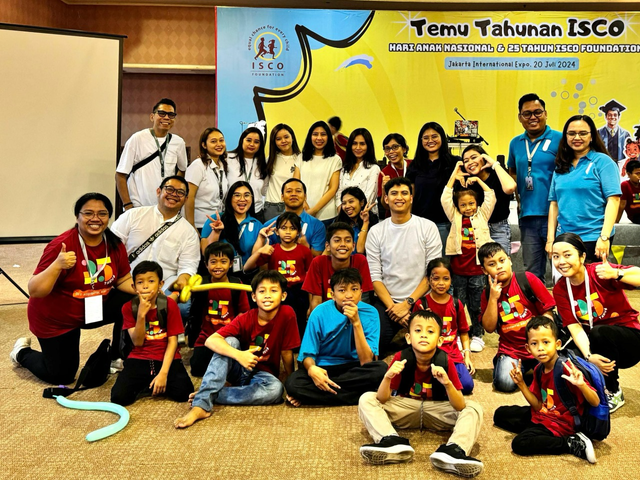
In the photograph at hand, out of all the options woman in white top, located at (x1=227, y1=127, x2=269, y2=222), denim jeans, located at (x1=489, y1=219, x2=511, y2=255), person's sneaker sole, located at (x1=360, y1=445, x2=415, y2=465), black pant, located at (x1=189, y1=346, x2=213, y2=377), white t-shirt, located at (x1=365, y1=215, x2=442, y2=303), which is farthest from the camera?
woman in white top, located at (x1=227, y1=127, x2=269, y2=222)

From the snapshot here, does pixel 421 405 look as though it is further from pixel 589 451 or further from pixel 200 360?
pixel 200 360

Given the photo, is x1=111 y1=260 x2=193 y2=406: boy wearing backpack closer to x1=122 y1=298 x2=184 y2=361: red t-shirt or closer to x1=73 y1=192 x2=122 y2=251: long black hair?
x1=122 y1=298 x2=184 y2=361: red t-shirt

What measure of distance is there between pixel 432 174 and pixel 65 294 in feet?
7.65

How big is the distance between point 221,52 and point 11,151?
8.67 ft

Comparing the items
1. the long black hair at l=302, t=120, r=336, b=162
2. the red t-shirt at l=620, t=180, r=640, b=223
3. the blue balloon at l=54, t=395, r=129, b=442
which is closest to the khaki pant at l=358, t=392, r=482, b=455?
the blue balloon at l=54, t=395, r=129, b=442

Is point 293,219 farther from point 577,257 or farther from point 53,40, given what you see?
point 53,40

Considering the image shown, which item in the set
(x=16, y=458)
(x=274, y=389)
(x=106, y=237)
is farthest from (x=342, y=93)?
(x=16, y=458)

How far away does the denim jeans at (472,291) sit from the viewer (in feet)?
11.8

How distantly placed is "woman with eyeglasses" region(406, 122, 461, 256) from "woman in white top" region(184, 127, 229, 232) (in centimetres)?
133

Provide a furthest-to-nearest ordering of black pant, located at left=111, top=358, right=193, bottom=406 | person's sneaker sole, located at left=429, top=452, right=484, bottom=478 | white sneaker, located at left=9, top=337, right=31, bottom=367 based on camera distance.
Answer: white sneaker, located at left=9, top=337, right=31, bottom=367 → black pant, located at left=111, top=358, right=193, bottom=406 → person's sneaker sole, located at left=429, top=452, right=484, bottom=478

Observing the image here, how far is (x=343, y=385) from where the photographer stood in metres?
2.66

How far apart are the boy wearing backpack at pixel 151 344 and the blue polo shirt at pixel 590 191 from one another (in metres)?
2.28

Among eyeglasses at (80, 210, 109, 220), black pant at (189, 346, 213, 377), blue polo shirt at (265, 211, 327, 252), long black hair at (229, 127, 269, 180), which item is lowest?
black pant at (189, 346, 213, 377)

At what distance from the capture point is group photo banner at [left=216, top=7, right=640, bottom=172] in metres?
6.49
